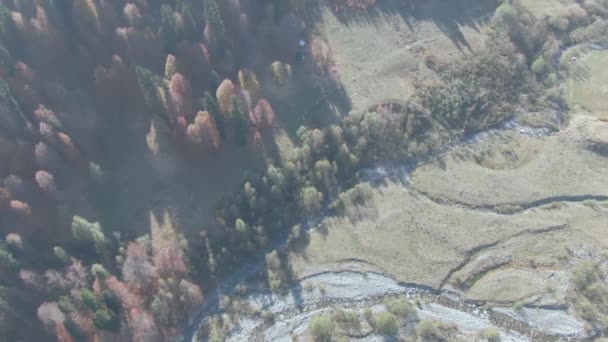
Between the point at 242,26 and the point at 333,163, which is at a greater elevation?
the point at 242,26

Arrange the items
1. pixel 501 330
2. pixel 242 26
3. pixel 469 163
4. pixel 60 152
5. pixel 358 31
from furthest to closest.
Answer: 1. pixel 358 31
2. pixel 242 26
3. pixel 469 163
4. pixel 60 152
5. pixel 501 330

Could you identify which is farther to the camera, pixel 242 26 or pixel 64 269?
pixel 242 26

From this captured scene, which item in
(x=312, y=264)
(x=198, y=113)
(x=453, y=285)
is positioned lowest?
(x=453, y=285)

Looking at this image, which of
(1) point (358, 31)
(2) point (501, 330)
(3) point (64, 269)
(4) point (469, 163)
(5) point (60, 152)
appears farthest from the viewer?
(1) point (358, 31)

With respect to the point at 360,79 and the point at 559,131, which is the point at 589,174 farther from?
the point at 360,79

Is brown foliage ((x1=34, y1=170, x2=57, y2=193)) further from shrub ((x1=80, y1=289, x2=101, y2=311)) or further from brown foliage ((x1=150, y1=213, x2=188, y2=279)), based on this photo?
shrub ((x1=80, y1=289, x2=101, y2=311))

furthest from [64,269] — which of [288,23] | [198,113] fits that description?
[288,23]

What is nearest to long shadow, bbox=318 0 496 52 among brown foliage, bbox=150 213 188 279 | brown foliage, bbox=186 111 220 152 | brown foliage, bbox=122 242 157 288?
brown foliage, bbox=186 111 220 152

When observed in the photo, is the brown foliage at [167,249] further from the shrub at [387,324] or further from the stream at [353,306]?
the shrub at [387,324]
